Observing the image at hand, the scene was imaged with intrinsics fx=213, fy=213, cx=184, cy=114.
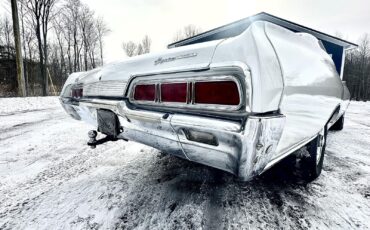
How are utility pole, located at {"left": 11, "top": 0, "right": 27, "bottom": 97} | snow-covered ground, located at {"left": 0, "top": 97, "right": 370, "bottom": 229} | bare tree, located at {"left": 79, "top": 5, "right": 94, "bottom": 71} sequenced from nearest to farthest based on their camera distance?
snow-covered ground, located at {"left": 0, "top": 97, "right": 370, "bottom": 229}
utility pole, located at {"left": 11, "top": 0, "right": 27, "bottom": 97}
bare tree, located at {"left": 79, "top": 5, "right": 94, "bottom": 71}

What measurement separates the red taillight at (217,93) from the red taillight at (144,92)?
1.52 ft

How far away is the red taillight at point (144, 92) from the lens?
1765mm

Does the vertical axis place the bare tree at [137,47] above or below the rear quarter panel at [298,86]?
above

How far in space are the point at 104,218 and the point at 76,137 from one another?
2.96 m

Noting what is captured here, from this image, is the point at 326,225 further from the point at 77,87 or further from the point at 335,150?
the point at 77,87

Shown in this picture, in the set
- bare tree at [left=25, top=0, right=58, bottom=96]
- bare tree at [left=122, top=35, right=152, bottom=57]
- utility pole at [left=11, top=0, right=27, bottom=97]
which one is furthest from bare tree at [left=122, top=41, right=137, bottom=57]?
utility pole at [left=11, top=0, right=27, bottom=97]

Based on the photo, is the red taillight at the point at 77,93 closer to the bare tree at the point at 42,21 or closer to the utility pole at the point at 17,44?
the utility pole at the point at 17,44

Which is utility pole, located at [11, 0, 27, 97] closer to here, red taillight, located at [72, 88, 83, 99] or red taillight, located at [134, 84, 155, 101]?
red taillight, located at [72, 88, 83, 99]

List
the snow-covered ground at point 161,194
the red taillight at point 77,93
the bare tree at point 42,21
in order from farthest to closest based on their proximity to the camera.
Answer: the bare tree at point 42,21, the red taillight at point 77,93, the snow-covered ground at point 161,194

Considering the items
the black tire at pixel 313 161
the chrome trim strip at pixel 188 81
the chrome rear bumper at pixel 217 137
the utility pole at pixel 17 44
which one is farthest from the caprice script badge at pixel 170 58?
the utility pole at pixel 17 44

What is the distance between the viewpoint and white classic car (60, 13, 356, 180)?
1216 millimetres

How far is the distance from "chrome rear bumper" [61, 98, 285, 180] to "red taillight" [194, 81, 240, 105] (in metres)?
0.12

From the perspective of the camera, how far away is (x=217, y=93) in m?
1.36

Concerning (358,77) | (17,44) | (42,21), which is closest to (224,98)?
(17,44)
